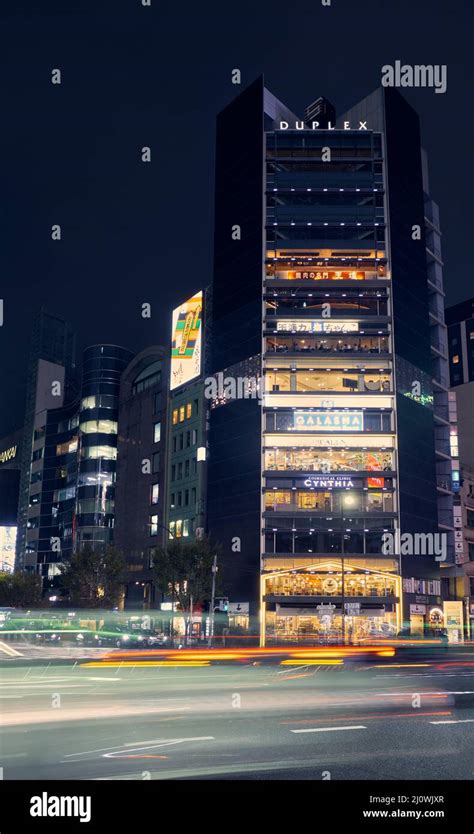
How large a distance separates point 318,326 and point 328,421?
40.3 feet

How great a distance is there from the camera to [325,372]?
93562 millimetres

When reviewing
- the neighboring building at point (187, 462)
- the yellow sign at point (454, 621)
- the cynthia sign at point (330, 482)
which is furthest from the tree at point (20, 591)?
the yellow sign at point (454, 621)

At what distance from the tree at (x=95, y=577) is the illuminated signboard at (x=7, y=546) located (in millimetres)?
101575

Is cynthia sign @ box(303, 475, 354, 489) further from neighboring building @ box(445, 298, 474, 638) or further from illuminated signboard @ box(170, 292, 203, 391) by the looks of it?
illuminated signboard @ box(170, 292, 203, 391)

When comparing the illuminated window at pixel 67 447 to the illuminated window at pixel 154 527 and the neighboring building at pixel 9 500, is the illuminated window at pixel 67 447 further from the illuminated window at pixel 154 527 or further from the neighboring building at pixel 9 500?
the neighboring building at pixel 9 500

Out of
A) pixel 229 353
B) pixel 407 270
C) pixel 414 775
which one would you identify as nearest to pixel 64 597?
pixel 229 353

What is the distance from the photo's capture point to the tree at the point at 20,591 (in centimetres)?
11044

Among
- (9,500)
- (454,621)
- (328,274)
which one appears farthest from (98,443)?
(9,500)

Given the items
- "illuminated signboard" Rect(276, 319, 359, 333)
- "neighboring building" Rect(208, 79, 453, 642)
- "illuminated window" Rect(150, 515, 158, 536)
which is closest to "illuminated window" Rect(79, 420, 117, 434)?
"illuminated window" Rect(150, 515, 158, 536)

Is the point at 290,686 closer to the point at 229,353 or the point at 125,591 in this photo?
the point at 229,353

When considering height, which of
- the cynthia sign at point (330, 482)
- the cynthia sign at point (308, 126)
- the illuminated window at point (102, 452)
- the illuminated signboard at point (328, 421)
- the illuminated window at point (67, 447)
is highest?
the cynthia sign at point (308, 126)

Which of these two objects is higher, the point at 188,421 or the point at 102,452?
the point at 188,421

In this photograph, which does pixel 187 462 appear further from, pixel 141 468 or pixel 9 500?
pixel 9 500

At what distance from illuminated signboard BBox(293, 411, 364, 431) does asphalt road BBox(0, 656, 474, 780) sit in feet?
208
